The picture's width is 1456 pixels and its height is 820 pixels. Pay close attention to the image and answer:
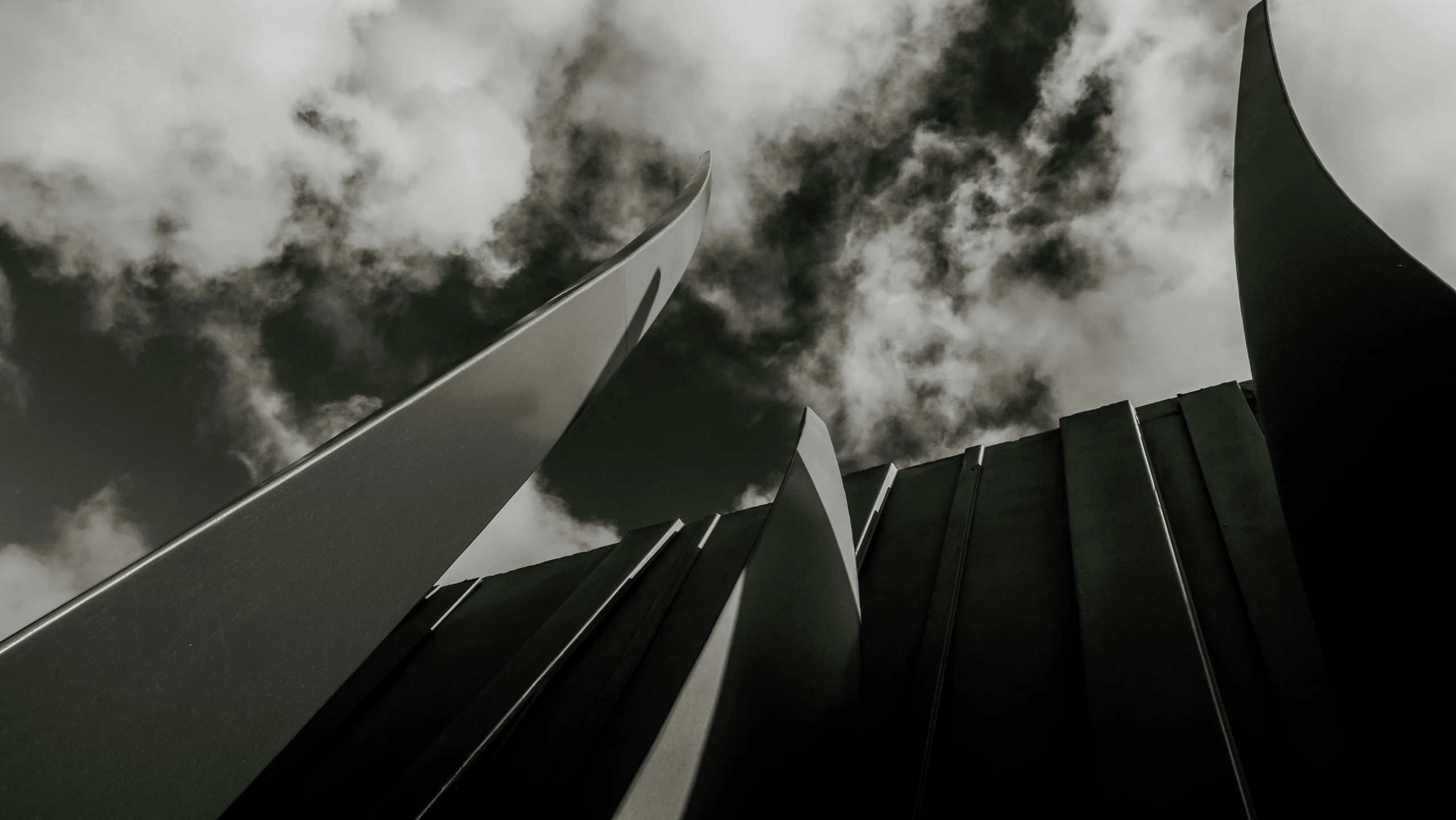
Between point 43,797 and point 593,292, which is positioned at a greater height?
point 593,292

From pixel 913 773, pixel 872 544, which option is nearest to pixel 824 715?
pixel 913 773

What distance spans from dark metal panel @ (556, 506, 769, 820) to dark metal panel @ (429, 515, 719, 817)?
13 cm

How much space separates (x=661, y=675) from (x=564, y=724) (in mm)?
1194

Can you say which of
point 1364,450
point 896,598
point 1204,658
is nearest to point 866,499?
point 896,598

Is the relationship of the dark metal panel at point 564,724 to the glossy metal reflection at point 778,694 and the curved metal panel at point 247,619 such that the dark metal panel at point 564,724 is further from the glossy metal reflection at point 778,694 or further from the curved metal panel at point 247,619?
the curved metal panel at point 247,619

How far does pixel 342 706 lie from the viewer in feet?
35.9

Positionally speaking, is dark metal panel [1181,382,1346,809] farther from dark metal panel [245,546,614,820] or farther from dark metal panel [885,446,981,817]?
dark metal panel [245,546,614,820]

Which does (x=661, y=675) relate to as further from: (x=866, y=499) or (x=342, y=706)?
(x=342, y=706)

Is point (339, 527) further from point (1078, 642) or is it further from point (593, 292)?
point (1078, 642)

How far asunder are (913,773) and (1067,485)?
168 inches

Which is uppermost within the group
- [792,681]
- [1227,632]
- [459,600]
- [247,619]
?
[459,600]

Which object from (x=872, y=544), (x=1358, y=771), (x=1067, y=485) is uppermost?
(x=1067, y=485)

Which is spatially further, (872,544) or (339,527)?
(872,544)

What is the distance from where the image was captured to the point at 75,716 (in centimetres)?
249
